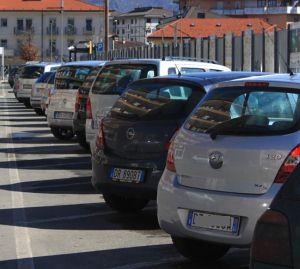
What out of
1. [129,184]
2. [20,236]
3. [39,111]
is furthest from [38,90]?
[20,236]

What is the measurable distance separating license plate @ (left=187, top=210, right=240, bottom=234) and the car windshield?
10.2m

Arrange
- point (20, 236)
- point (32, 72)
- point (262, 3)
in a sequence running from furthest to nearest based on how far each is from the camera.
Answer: point (262, 3)
point (32, 72)
point (20, 236)

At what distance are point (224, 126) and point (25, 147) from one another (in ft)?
36.1

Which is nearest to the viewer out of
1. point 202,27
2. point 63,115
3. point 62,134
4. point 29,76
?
point 63,115

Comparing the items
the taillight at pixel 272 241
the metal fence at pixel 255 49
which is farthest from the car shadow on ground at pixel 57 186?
the taillight at pixel 272 241

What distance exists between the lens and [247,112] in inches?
227

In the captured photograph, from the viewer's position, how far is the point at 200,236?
218 inches

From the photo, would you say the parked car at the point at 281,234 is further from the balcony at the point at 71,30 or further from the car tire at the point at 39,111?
the balcony at the point at 71,30

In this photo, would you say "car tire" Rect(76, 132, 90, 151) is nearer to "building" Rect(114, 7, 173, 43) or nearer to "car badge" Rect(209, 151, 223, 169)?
"car badge" Rect(209, 151, 223, 169)

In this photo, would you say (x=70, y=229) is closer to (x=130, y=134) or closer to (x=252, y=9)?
(x=130, y=134)

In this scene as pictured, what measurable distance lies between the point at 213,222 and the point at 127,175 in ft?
7.91

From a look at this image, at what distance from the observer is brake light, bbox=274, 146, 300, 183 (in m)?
5.21

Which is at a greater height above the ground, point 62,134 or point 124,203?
point 124,203

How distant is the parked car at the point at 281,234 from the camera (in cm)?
322
